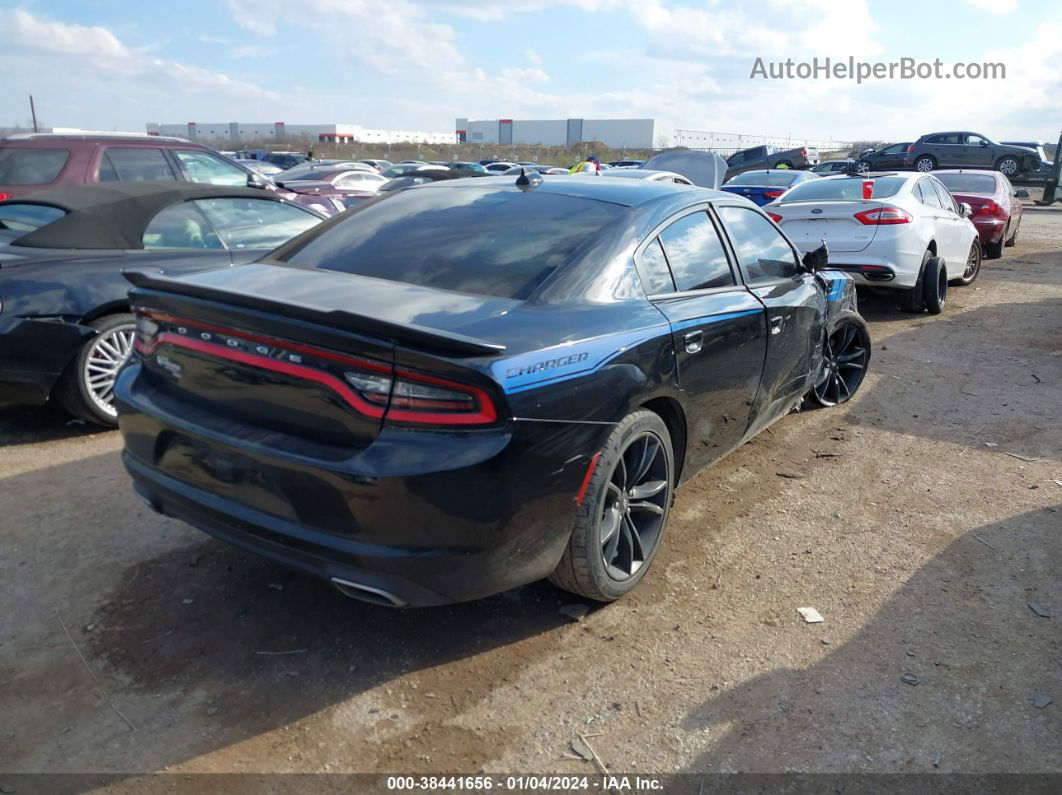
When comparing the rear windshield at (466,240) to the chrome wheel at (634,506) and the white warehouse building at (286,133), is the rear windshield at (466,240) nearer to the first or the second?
the chrome wheel at (634,506)

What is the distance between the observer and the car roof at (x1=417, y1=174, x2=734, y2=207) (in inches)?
145

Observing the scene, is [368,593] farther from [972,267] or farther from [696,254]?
[972,267]

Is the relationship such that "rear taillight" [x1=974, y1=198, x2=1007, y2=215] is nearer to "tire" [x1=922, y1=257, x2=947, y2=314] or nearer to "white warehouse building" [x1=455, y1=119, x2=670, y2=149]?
"tire" [x1=922, y1=257, x2=947, y2=314]

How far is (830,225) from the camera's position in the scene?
8.60m

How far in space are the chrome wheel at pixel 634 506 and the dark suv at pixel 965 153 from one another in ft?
104

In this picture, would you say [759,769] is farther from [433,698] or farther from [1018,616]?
[1018,616]

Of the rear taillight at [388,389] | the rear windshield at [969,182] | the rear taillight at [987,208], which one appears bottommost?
the rear taillight at [388,389]

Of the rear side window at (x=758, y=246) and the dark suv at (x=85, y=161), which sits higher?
the dark suv at (x=85, y=161)

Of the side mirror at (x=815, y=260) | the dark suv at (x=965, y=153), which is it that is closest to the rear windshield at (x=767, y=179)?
the side mirror at (x=815, y=260)

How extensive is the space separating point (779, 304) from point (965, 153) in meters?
31.8

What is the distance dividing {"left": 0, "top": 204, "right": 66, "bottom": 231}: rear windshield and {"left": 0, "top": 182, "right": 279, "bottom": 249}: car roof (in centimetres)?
4

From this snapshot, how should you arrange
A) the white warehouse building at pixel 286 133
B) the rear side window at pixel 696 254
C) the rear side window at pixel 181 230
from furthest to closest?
the white warehouse building at pixel 286 133
the rear side window at pixel 181 230
the rear side window at pixel 696 254

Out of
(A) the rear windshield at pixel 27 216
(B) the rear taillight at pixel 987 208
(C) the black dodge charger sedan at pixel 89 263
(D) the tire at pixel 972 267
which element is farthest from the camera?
(B) the rear taillight at pixel 987 208

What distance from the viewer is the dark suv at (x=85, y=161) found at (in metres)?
8.35
